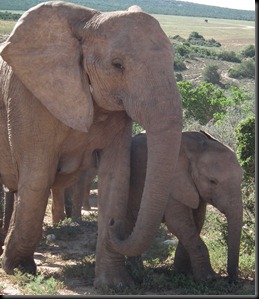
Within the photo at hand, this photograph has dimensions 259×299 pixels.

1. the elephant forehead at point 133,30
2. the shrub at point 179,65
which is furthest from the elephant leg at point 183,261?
the shrub at point 179,65

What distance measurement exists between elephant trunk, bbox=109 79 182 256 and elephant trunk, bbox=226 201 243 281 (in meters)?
0.76

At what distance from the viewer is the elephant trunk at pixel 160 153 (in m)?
4.41

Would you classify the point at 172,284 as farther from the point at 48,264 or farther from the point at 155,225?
the point at 48,264

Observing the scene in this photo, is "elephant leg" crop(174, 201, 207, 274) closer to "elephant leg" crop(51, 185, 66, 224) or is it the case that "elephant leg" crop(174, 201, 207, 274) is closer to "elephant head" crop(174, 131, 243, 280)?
"elephant head" crop(174, 131, 243, 280)

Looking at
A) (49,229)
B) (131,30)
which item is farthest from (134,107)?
(49,229)

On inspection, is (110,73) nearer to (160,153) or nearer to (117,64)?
(117,64)

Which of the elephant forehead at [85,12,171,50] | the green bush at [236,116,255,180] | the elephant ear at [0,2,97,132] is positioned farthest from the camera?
the green bush at [236,116,255,180]

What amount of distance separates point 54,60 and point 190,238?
1730 millimetres

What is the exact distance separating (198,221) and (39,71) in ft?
5.97

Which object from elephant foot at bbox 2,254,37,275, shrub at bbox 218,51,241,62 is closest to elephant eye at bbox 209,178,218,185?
elephant foot at bbox 2,254,37,275

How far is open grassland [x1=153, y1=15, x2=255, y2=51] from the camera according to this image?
189 ft

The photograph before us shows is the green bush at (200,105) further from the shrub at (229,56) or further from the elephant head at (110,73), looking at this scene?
the shrub at (229,56)

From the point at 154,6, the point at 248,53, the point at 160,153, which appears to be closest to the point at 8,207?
the point at 160,153

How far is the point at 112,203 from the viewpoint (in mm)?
5352
